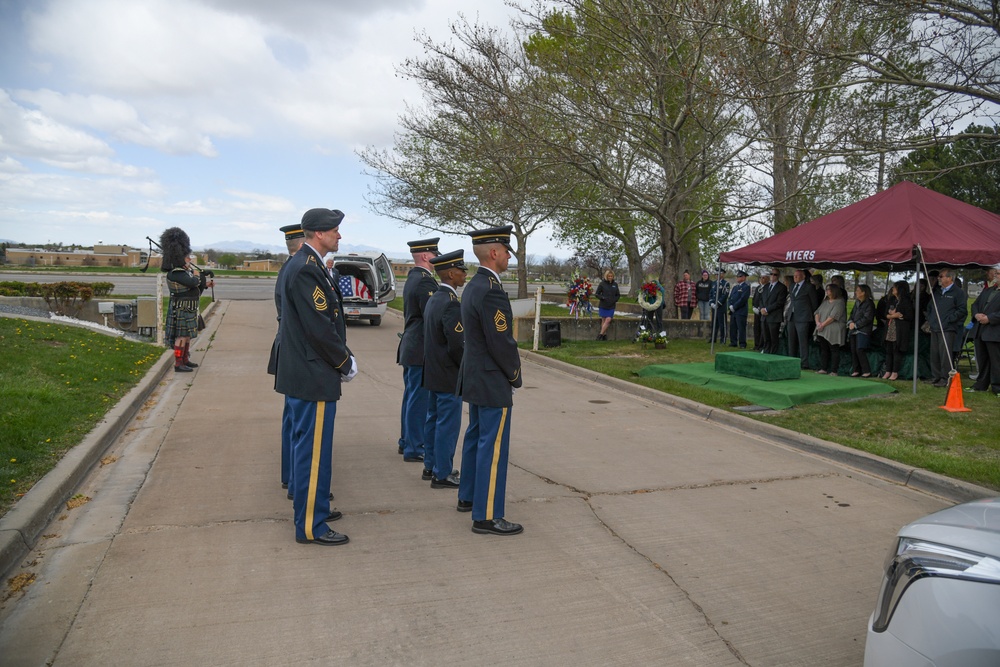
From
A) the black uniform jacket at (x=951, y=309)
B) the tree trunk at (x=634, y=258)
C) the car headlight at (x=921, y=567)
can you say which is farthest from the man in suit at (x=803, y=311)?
the tree trunk at (x=634, y=258)

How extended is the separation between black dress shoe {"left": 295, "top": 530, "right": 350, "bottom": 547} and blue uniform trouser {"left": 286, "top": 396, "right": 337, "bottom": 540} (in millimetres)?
29

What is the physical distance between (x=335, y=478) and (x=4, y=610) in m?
2.80

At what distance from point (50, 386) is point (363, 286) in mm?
12695

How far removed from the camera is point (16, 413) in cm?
709

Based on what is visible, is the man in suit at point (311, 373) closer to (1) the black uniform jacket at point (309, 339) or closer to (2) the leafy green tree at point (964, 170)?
(1) the black uniform jacket at point (309, 339)

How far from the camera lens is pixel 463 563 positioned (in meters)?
4.69

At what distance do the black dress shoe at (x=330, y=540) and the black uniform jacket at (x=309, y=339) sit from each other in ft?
2.93

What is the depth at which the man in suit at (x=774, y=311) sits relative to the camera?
50.1 ft

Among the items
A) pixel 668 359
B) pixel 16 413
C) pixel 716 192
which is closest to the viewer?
pixel 16 413

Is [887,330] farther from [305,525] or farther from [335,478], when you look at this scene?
[305,525]

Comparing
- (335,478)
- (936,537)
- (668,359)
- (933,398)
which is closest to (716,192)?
(668,359)

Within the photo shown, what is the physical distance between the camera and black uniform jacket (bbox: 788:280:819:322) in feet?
45.9

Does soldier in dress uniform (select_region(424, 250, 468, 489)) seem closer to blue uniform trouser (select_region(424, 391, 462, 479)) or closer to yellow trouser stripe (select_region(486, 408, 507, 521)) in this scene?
blue uniform trouser (select_region(424, 391, 462, 479))

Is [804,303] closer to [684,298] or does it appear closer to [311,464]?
[684,298]
